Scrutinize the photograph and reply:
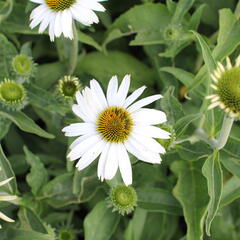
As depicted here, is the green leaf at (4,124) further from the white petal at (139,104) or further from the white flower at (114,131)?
the white petal at (139,104)

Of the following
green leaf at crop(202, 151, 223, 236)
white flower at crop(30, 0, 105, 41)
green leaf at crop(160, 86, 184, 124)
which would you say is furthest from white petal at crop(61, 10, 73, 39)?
green leaf at crop(202, 151, 223, 236)

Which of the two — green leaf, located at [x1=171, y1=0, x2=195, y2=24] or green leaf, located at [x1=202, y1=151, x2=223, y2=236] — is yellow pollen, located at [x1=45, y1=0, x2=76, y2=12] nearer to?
green leaf, located at [x1=171, y1=0, x2=195, y2=24]

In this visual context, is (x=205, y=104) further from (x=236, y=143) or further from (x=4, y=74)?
(x=4, y=74)

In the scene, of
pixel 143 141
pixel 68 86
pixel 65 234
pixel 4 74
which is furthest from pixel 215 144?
pixel 4 74

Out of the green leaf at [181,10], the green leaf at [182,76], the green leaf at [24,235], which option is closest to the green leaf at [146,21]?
the green leaf at [181,10]

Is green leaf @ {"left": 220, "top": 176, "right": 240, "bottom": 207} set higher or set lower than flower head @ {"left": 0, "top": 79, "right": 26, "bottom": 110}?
lower

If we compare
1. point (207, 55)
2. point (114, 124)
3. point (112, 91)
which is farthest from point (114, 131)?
point (207, 55)
